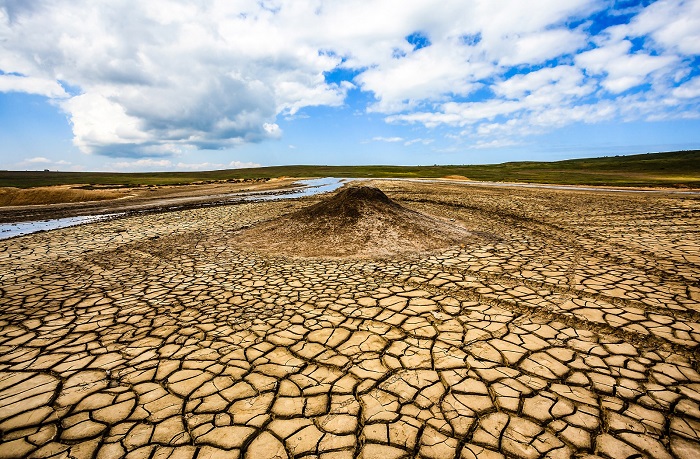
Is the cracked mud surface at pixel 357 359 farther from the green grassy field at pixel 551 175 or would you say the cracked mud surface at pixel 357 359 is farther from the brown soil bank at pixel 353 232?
the green grassy field at pixel 551 175

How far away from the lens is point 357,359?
3.46 metres

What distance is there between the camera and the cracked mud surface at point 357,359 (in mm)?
2457

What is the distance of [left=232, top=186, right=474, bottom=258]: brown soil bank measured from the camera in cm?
831

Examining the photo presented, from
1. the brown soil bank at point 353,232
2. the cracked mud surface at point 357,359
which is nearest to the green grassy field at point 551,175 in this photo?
the brown soil bank at point 353,232

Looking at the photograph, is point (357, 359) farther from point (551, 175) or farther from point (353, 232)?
point (551, 175)

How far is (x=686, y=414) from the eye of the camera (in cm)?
260

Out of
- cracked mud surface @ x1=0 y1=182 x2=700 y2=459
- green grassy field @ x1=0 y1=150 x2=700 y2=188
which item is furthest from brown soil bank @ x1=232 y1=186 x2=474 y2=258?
green grassy field @ x1=0 y1=150 x2=700 y2=188

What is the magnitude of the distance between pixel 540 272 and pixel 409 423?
15.8 ft

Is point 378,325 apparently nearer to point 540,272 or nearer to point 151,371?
point 151,371

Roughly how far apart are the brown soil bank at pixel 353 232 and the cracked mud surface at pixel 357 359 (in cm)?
119

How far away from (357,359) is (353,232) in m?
5.79

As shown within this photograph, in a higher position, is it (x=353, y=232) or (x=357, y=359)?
(x=353, y=232)

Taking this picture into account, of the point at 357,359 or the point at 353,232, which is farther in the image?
the point at 353,232

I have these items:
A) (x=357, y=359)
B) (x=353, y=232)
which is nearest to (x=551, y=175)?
Answer: (x=353, y=232)
